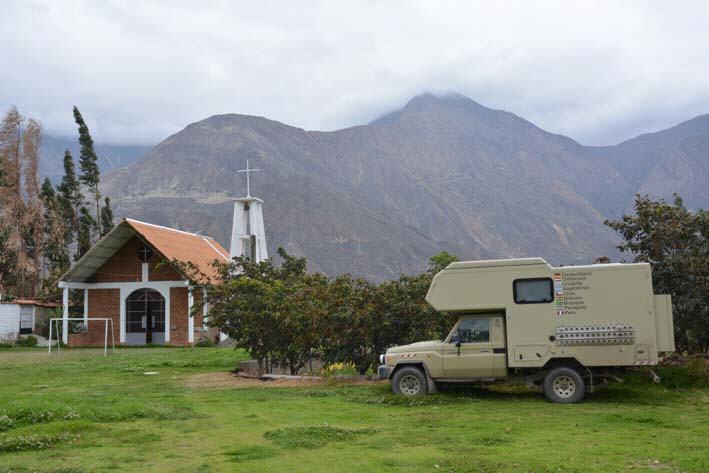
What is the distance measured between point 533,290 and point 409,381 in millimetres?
3153

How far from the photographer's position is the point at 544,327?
13.5 m

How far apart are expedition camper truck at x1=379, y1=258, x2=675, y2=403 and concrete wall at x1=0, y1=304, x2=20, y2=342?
31042mm

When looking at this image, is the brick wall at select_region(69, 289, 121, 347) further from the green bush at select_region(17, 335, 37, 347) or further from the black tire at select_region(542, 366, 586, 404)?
the black tire at select_region(542, 366, 586, 404)

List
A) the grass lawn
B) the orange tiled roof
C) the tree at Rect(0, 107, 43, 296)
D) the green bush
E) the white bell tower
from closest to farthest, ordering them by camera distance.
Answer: the grass lawn, the orange tiled roof, the green bush, the white bell tower, the tree at Rect(0, 107, 43, 296)

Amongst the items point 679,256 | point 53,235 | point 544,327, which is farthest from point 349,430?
point 53,235

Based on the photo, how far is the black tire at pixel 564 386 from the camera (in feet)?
43.5

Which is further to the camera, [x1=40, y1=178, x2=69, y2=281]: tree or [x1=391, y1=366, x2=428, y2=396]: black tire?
[x1=40, y1=178, x2=69, y2=281]: tree

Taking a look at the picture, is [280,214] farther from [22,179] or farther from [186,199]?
[22,179]

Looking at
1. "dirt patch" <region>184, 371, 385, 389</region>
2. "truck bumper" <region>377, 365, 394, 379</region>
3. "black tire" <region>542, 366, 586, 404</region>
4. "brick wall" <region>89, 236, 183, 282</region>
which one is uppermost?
"brick wall" <region>89, 236, 183, 282</region>

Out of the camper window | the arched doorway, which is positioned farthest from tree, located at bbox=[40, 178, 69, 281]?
the camper window

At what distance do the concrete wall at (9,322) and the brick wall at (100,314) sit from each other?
368 cm

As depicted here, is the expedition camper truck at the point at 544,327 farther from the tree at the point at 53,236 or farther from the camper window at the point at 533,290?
the tree at the point at 53,236

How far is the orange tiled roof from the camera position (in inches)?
1390

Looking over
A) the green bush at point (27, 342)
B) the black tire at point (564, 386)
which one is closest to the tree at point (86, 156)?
the green bush at point (27, 342)
